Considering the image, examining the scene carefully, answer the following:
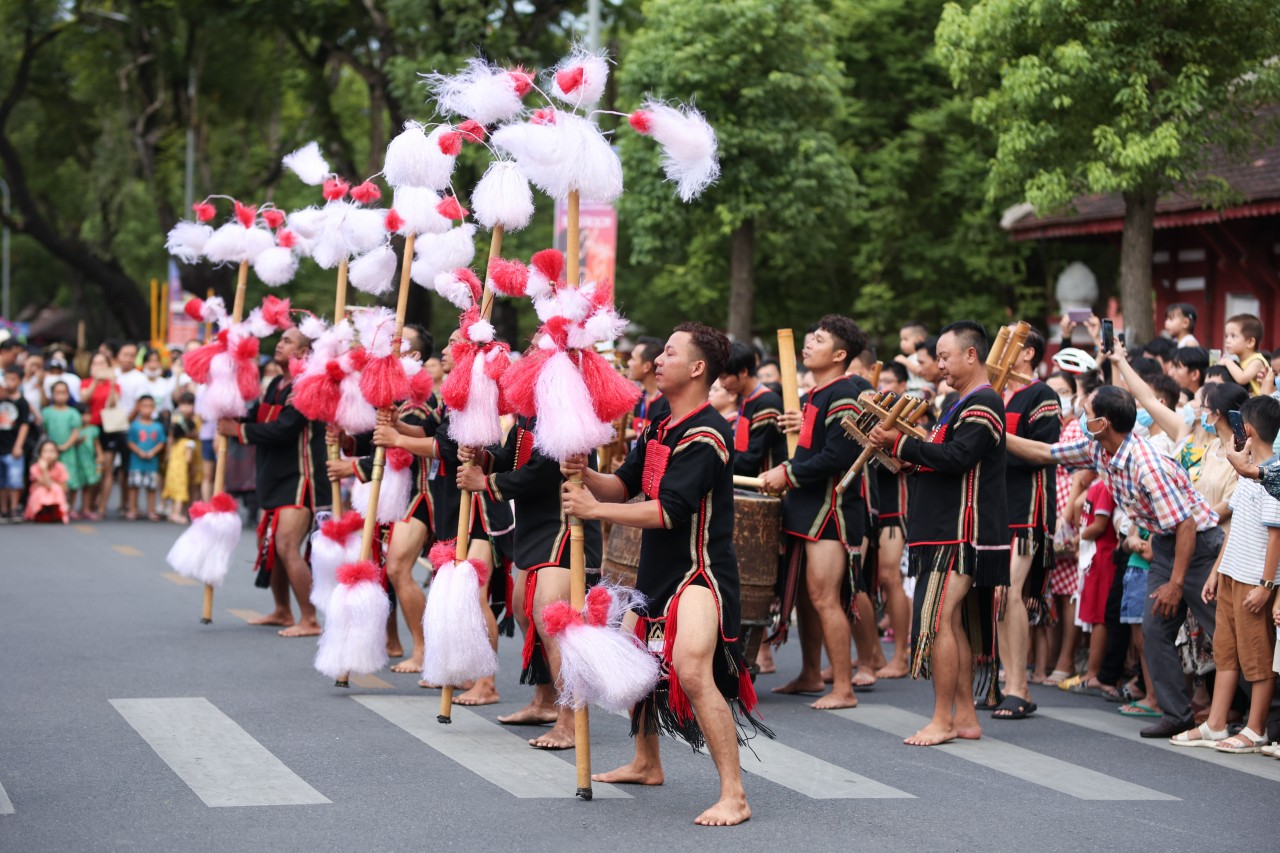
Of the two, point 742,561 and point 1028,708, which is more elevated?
point 742,561

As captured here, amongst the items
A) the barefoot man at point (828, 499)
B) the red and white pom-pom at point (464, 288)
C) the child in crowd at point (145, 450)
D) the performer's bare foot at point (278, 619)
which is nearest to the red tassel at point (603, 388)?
the red and white pom-pom at point (464, 288)

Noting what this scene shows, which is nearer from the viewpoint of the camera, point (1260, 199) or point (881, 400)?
point (881, 400)

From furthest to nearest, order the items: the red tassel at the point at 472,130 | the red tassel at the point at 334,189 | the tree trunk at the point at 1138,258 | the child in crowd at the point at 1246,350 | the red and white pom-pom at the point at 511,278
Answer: the tree trunk at the point at 1138,258
the child in crowd at the point at 1246,350
the red tassel at the point at 334,189
the red tassel at the point at 472,130
the red and white pom-pom at the point at 511,278

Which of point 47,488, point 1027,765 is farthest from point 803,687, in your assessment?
point 47,488

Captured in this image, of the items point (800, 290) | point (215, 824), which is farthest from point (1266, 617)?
point (800, 290)

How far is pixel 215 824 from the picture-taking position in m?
6.25

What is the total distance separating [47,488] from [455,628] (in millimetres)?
13290

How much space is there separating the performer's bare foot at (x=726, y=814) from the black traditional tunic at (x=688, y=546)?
0.34 metres

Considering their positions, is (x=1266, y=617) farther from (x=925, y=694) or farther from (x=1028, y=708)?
(x=925, y=694)

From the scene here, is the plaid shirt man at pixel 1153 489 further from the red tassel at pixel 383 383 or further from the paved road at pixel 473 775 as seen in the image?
the red tassel at pixel 383 383

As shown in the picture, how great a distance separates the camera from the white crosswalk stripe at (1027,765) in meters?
7.43

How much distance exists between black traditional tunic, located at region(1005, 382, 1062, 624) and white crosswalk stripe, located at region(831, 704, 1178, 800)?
46.1 inches

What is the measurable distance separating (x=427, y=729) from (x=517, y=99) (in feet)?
10.4

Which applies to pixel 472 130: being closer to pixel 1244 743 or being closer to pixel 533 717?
pixel 533 717
